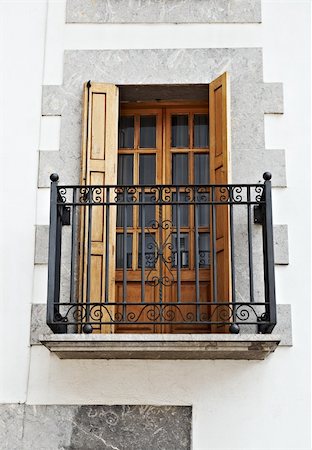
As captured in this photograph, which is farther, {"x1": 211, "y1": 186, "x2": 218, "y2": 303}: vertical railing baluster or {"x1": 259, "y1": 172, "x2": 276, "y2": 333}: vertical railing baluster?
{"x1": 211, "y1": 186, "x2": 218, "y2": 303}: vertical railing baluster

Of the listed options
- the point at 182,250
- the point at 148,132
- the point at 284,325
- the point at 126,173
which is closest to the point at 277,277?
the point at 284,325

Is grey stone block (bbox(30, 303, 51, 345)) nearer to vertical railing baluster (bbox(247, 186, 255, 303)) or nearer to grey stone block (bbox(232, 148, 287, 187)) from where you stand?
vertical railing baluster (bbox(247, 186, 255, 303))

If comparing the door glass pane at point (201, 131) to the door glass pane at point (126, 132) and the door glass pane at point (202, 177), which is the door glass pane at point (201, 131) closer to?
the door glass pane at point (202, 177)

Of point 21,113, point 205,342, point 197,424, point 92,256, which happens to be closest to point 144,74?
point 21,113

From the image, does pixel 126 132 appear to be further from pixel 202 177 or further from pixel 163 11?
pixel 163 11

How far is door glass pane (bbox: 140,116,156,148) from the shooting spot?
852cm

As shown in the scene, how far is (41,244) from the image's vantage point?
794cm

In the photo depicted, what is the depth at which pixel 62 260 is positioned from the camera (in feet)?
26.1

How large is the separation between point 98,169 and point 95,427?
87.3 inches

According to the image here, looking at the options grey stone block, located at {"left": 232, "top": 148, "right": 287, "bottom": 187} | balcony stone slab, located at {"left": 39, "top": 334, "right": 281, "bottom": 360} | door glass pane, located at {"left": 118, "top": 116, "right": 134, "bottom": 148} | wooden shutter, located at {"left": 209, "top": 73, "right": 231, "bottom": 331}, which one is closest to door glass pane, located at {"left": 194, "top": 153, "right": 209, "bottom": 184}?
wooden shutter, located at {"left": 209, "top": 73, "right": 231, "bottom": 331}

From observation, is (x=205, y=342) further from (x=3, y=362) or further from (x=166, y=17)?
(x=166, y=17)

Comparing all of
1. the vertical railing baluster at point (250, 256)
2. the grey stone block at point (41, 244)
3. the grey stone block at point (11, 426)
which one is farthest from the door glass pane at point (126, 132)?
the grey stone block at point (11, 426)

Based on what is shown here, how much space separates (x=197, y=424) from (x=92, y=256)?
1667mm

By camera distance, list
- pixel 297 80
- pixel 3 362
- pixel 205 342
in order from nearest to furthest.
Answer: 1. pixel 205 342
2. pixel 3 362
3. pixel 297 80
